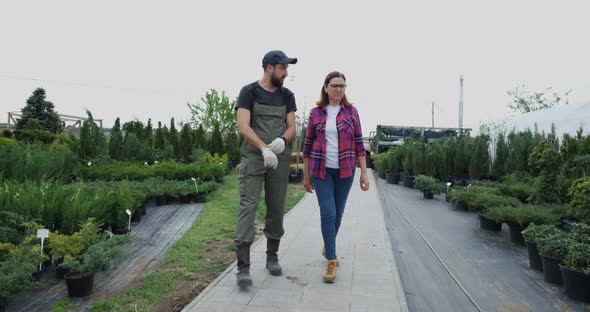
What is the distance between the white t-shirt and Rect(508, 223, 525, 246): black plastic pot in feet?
8.78

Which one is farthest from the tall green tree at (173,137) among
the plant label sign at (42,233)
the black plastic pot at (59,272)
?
the plant label sign at (42,233)

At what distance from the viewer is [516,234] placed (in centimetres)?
467

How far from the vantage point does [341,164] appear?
3254mm

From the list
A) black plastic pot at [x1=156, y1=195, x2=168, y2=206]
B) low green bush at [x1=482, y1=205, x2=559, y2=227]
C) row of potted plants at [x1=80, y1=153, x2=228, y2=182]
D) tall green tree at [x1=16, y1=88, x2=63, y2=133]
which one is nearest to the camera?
low green bush at [x1=482, y1=205, x2=559, y2=227]

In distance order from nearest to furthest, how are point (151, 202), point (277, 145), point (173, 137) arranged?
point (277, 145) < point (151, 202) < point (173, 137)

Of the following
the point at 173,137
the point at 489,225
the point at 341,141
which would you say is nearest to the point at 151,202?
the point at 341,141

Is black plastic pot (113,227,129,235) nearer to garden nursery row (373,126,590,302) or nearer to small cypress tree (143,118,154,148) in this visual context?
garden nursery row (373,126,590,302)

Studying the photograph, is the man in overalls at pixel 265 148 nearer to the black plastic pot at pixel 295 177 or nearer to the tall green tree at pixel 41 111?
the black plastic pot at pixel 295 177

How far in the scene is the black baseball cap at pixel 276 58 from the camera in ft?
10.0

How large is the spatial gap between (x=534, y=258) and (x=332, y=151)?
6.97ft

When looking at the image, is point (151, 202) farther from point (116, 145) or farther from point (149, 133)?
point (149, 133)

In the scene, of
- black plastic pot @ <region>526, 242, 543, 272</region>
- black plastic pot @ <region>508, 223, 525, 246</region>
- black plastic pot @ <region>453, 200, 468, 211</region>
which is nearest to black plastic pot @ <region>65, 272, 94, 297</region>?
black plastic pot @ <region>526, 242, 543, 272</region>

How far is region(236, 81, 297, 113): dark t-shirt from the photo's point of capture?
3.04 metres

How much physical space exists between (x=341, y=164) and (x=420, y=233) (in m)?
2.40
